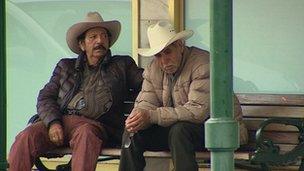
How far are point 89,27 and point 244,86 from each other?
4.30ft

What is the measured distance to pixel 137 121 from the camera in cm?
563

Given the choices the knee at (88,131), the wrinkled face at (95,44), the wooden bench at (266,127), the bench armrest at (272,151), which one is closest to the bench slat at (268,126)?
the wooden bench at (266,127)

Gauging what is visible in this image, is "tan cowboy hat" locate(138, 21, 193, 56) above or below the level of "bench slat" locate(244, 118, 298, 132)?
above

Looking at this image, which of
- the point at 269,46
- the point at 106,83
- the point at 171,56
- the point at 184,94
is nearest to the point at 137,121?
the point at 184,94

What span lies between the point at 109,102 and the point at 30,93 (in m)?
1.50

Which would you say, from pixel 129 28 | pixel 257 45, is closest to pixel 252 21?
pixel 257 45

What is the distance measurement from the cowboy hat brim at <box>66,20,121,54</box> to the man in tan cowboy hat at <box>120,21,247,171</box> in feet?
1.71

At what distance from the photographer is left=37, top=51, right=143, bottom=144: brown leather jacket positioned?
6.20 meters

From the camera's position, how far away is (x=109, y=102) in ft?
20.3

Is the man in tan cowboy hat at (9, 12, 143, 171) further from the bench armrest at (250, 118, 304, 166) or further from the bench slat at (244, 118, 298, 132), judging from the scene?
the bench armrest at (250, 118, 304, 166)

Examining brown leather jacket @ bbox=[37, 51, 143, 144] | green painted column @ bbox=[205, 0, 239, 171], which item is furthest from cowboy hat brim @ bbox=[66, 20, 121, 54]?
green painted column @ bbox=[205, 0, 239, 171]

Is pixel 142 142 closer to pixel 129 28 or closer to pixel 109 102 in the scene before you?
pixel 109 102

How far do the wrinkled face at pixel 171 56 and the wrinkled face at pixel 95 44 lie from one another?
61cm
